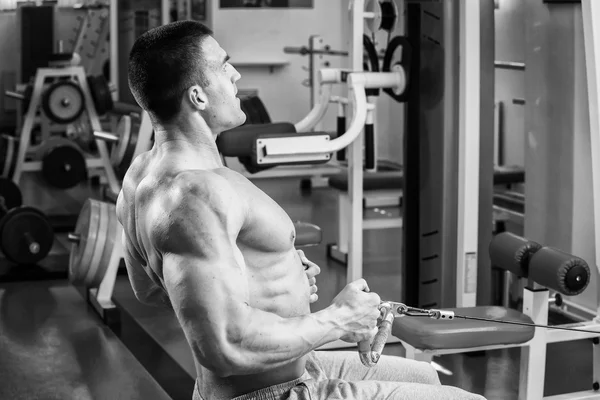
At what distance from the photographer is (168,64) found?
1460mm

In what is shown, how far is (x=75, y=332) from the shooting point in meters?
3.92

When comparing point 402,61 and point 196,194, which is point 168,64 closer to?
point 196,194

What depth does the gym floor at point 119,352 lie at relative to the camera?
3186mm

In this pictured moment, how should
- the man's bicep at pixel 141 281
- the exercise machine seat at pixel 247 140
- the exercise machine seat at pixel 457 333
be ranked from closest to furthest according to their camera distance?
1. the man's bicep at pixel 141 281
2. the exercise machine seat at pixel 457 333
3. the exercise machine seat at pixel 247 140

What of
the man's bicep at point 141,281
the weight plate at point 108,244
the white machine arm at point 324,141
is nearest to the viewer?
the man's bicep at point 141,281

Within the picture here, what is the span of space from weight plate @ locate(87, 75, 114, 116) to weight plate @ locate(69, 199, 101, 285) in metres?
2.04

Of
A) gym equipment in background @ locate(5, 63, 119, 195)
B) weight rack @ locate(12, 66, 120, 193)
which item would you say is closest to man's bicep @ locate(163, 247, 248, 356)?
gym equipment in background @ locate(5, 63, 119, 195)

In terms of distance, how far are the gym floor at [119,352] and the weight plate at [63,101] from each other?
121 centimetres

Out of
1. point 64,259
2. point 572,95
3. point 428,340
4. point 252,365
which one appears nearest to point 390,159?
point 64,259

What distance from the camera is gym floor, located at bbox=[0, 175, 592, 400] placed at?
319cm

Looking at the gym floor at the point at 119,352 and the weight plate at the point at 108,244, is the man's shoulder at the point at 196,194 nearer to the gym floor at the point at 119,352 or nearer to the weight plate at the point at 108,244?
the gym floor at the point at 119,352

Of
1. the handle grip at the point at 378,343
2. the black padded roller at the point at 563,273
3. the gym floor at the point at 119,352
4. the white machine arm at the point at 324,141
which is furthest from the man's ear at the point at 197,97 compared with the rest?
the white machine arm at the point at 324,141

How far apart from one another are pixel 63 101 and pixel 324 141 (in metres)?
2.84

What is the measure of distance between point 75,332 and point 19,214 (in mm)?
1063
